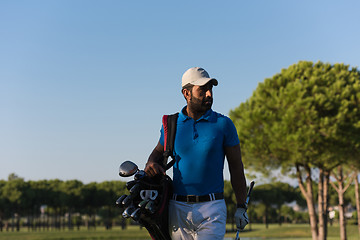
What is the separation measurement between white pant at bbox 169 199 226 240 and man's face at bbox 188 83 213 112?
86cm

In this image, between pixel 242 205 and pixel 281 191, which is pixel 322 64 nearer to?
pixel 242 205

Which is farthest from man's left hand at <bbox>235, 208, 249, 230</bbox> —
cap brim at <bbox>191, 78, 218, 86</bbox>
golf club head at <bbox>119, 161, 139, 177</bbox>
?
cap brim at <bbox>191, 78, 218, 86</bbox>

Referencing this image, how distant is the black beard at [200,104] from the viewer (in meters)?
4.57

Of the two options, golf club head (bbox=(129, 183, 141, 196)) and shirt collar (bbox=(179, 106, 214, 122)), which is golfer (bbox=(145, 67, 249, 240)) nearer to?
shirt collar (bbox=(179, 106, 214, 122))

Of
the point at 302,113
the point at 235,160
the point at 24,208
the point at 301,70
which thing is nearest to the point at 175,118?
the point at 235,160

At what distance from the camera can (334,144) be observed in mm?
29078

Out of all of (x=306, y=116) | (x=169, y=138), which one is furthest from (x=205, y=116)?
(x=306, y=116)

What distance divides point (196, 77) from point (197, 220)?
130 cm

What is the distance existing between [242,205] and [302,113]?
23.8 meters

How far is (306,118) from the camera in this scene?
91.1ft

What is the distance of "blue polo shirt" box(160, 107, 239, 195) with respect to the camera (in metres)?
4.48

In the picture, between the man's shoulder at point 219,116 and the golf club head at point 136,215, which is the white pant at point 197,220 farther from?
the man's shoulder at point 219,116

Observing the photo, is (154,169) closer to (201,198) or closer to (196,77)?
(201,198)

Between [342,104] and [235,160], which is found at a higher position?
[342,104]
